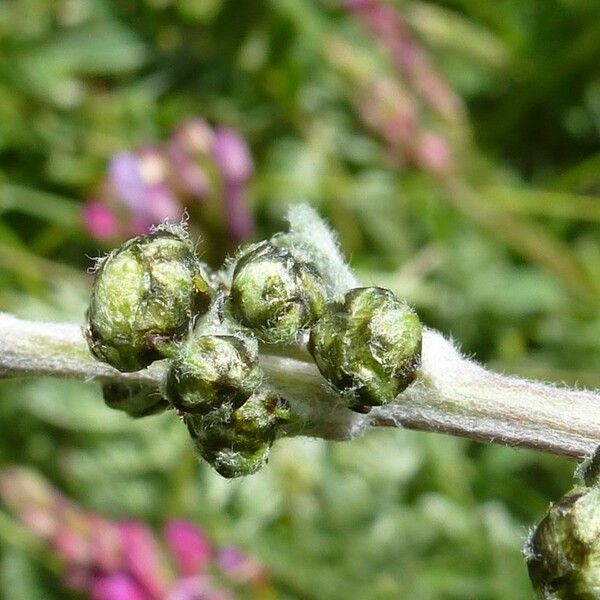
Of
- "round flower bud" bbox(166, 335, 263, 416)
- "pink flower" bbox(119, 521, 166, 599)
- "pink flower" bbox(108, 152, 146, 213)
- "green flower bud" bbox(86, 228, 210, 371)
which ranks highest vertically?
"pink flower" bbox(108, 152, 146, 213)

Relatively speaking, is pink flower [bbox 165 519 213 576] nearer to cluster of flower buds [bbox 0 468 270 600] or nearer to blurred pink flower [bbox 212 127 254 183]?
cluster of flower buds [bbox 0 468 270 600]

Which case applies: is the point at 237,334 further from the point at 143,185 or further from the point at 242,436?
the point at 143,185

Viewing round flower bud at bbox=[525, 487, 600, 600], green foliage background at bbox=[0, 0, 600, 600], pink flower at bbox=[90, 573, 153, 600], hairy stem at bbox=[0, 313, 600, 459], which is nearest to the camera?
round flower bud at bbox=[525, 487, 600, 600]

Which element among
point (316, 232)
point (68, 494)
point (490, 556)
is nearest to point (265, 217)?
point (68, 494)

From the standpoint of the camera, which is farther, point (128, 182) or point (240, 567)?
point (128, 182)

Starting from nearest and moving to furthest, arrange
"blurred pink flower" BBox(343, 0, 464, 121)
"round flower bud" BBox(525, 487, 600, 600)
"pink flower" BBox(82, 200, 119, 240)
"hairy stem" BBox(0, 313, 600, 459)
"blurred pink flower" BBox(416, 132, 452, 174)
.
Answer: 1. "round flower bud" BBox(525, 487, 600, 600)
2. "hairy stem" BBox(0, 313, 600, 459)
3. "pink flower" BBox(82, 200, 119, 240)
4. "blurred pink flower" BBox(416, 132, 452, 174)
5. "blurred pink flower" BBox(343, 0, 464, 121)

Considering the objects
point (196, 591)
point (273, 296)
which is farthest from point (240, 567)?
point (273, 296)

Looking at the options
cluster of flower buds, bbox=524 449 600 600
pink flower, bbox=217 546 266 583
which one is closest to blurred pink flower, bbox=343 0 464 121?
pink flower, bbox=217 546 266 583
